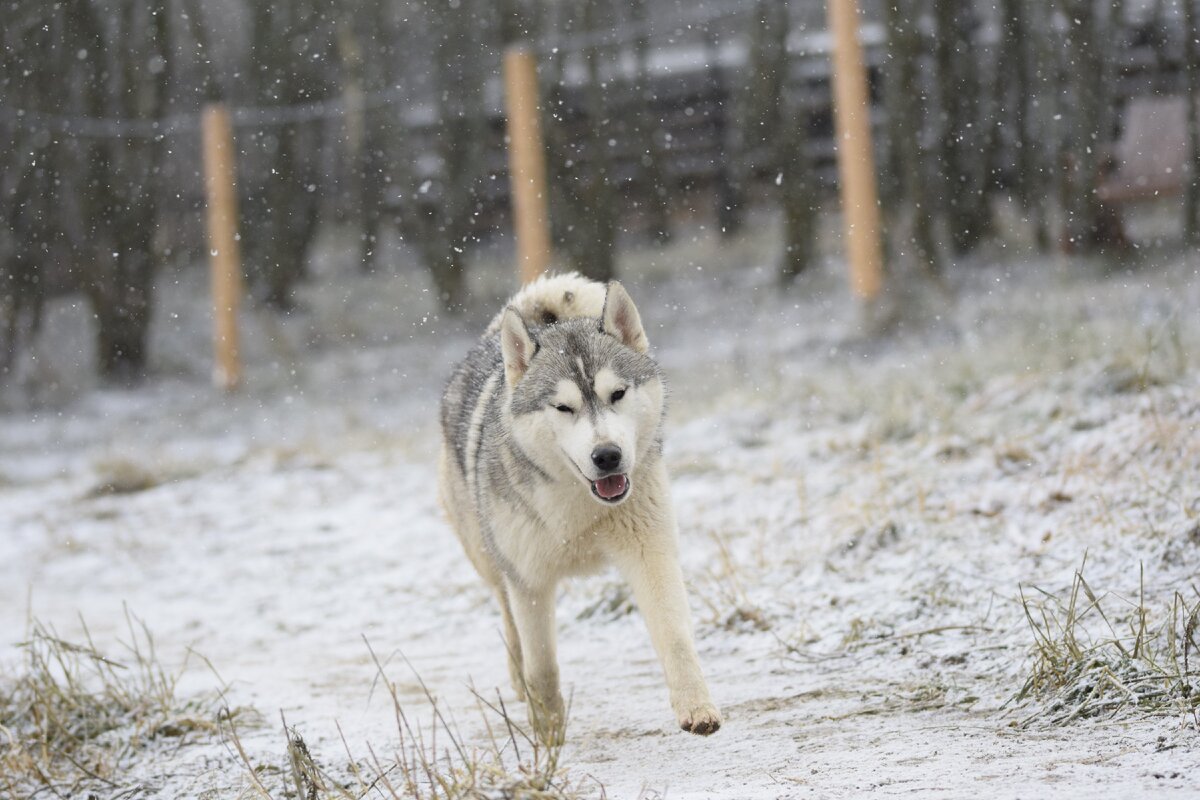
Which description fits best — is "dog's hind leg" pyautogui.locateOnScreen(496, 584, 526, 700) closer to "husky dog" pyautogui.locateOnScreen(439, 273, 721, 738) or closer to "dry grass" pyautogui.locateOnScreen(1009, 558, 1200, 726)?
"husky dog" pyautogui.locateOnScreen(439, 273, 721, 738)

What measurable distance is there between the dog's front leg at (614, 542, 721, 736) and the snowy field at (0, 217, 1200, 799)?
13cm

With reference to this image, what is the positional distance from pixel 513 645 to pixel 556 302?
1.35 metres

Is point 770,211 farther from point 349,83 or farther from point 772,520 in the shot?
point 772,520

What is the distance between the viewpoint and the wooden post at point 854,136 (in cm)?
1004

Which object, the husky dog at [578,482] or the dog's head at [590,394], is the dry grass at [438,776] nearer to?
the husky dog at [578,482]

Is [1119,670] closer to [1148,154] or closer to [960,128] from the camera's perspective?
[1148,154]

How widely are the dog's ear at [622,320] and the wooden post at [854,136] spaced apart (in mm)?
6073

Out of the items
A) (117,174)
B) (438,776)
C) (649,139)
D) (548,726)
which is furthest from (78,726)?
(649,139)

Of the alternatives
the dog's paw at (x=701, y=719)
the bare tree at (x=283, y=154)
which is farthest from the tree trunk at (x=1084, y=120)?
the bare tree at (x=283, y=154)

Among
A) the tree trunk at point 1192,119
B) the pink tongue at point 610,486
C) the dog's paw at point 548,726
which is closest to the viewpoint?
the dog's paw at point 548,726

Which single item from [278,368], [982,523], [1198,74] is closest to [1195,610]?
[982,523]

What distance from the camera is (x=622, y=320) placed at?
437 centimetres

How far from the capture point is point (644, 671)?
16.1 ft

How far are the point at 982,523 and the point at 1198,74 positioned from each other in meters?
6.90
